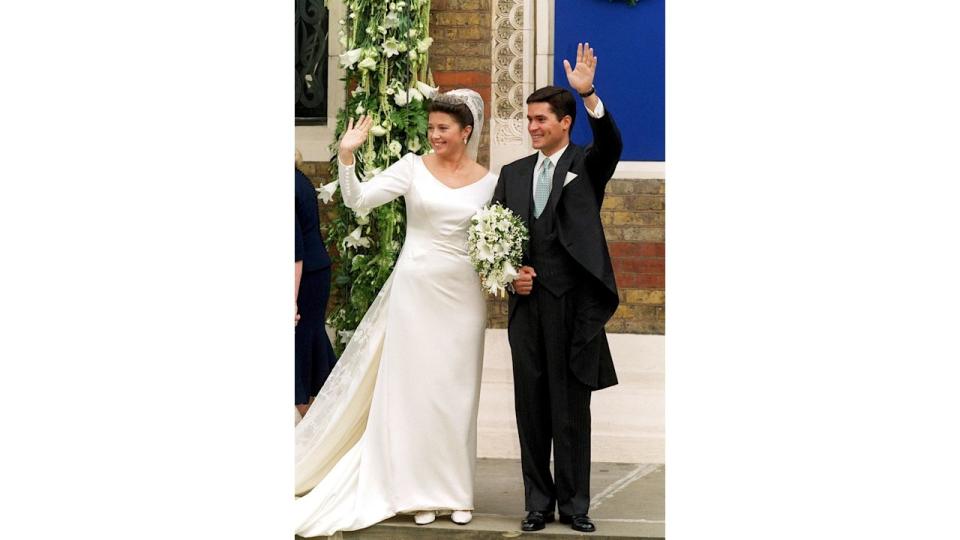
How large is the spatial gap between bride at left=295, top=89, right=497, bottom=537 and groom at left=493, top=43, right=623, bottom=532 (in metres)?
0.25

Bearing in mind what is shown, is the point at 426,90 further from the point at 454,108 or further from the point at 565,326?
the point at 565,326

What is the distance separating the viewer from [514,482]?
580cm

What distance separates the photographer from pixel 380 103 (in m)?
5.77

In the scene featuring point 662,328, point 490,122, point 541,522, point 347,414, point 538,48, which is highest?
point 538,48

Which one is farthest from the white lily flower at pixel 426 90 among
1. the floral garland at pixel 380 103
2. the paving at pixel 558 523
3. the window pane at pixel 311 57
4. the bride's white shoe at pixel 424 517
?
the bride's white shoe at pixel 424 517

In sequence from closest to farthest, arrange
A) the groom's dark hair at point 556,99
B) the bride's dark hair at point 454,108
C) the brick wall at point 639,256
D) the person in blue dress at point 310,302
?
the groom's dark hair at point 556,99, the bride's dark hair at point 454,108, the person in blue dress at point 310,302, the brick wall at point 639,256

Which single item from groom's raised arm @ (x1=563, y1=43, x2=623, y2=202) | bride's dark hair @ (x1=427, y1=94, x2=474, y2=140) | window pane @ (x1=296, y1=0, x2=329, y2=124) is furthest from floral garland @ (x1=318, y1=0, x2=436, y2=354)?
groom's raised arm @ (x1=563, y1=43, x2=623, y2=202)

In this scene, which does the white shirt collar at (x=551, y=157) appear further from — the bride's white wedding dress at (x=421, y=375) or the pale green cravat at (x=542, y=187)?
the bride's white wedding dress at (x=421, y=375)

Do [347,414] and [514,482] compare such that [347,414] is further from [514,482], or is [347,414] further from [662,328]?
[662,328]

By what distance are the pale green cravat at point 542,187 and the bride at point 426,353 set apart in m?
0.24

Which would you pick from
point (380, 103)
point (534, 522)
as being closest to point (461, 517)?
point (534, 522)

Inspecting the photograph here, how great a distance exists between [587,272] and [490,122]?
147 centimetres

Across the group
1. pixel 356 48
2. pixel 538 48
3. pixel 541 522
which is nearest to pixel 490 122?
pixel 538 48

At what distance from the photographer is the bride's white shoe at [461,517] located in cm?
509
